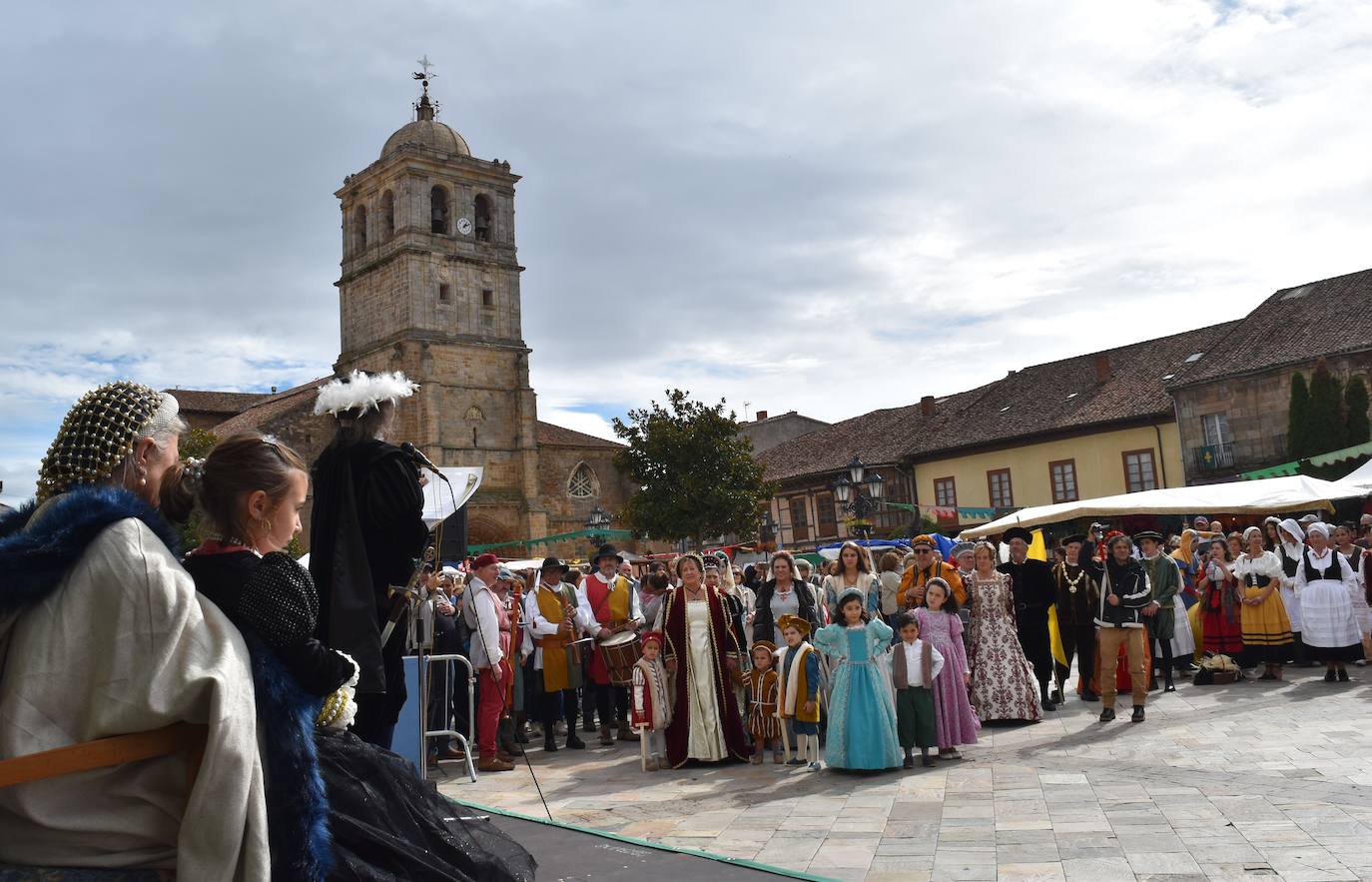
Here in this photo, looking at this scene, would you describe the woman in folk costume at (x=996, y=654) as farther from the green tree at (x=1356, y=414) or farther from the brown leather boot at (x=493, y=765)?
the green tree at (x=1356, y=414)

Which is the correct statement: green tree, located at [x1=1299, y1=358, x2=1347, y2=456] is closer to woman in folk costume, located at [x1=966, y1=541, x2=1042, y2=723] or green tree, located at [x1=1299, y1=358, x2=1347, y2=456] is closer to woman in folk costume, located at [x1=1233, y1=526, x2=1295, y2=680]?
woman in folk costume, located at [x1=1233, y1=526, x2=1295, y2=680]

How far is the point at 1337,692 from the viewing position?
36.3 feet

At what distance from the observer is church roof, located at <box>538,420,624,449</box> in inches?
1806

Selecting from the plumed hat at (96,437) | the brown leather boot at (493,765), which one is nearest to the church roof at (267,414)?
the brown leather boot at (493,765)

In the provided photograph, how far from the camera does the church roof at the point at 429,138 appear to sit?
43250 mm

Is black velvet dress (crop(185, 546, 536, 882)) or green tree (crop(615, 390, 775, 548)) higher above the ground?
green tree (crop(615, 390, 775, 548))

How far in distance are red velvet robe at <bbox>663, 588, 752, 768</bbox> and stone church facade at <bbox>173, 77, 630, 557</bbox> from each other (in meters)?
31.2

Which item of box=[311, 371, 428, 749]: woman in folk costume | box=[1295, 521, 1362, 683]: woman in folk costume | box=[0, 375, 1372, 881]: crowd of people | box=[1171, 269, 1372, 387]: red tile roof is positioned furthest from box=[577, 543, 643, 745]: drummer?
box=[1171, 269, 1372, 387]: red tile roof

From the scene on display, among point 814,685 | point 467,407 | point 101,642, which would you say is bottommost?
point 814,685

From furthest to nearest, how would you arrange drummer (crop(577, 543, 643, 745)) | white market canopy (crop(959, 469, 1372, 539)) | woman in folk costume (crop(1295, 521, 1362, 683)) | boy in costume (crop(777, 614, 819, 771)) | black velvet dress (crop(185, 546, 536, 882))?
white market canopy (crop(959, 469, 1372, 539)) < woman in folk costume (crop(1295, 521, 1362, 683)) < drummer (crop(577, 543, 643, 745)) < boy in costume (crop(777, 614, 819, 771)) < black velvet dress (crop(185, 546, 536, 882))

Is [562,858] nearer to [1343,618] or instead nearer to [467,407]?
[1343,618]

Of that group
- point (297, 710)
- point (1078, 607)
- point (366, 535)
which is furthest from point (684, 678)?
point (297, 710)

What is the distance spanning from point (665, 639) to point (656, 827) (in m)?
3.31

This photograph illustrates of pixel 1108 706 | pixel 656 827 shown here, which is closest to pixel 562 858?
pixel 656 827
